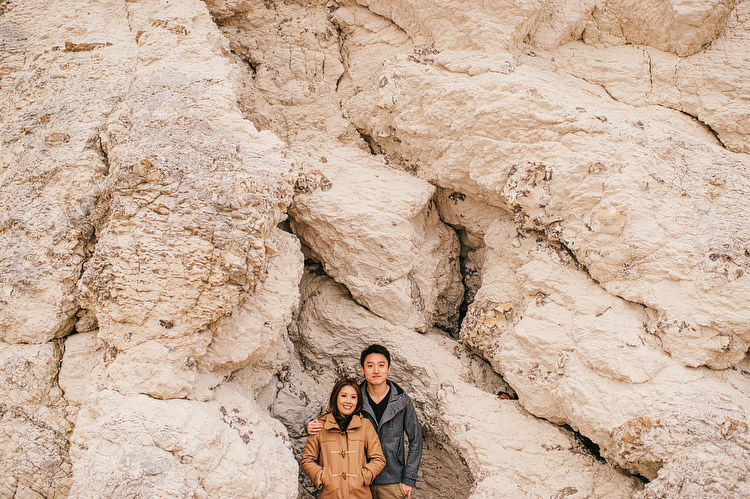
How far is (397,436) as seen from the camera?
2.96 metres

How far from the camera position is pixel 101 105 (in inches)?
112

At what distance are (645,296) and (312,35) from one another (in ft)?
8.14

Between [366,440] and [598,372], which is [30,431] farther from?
[598,372]

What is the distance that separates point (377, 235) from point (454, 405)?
1003 millimetres

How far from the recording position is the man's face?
114 inches

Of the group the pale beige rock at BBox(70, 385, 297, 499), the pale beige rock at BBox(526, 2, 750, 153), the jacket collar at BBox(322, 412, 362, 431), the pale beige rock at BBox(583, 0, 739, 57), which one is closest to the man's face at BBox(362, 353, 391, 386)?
the jacket collar at BBox(322, 412, 362, 431)

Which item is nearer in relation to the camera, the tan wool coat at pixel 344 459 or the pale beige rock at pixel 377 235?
the tan wool coat at pixel 344 459

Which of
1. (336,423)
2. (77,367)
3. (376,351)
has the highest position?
(376,351)

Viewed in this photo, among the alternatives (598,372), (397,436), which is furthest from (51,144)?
(598,372)

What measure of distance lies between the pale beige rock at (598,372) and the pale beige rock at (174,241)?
1325 mm

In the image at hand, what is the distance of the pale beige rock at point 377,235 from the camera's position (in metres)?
3.08

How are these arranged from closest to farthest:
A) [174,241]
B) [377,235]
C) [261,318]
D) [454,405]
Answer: [174,241] < [261,318] < [454,405] < [377,235]

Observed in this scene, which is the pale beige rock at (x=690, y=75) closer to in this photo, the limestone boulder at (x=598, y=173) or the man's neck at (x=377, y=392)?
the limestone boulder at (x=598, y=173)

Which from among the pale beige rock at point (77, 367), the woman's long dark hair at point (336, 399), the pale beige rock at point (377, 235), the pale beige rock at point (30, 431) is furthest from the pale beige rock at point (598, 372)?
the pale beige rock at point (30, 431)
